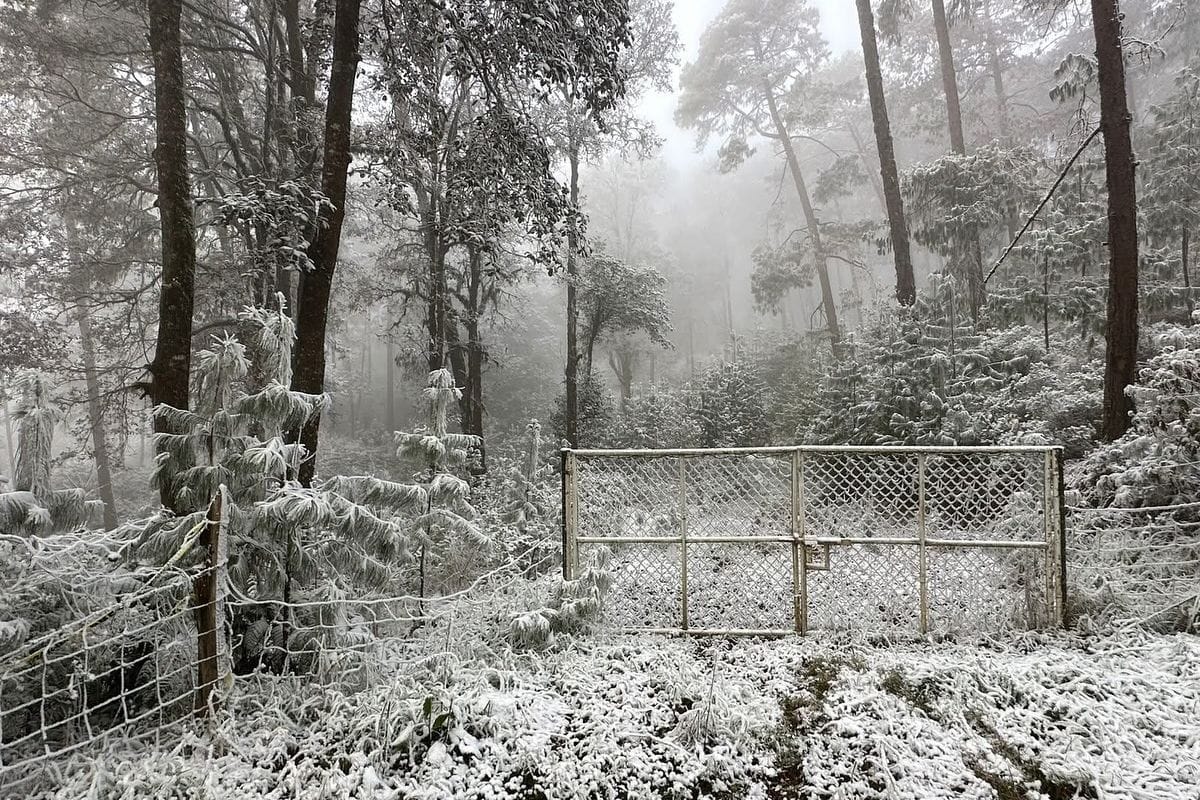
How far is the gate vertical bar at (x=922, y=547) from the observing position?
3957 mm

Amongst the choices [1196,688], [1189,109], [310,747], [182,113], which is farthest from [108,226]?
[1189,109]

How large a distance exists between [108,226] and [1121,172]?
1385cm

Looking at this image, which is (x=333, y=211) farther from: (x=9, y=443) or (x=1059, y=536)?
(x=9, y=443)

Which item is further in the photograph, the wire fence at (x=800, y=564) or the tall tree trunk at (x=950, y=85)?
the tall tree trunk at (x=950, y=85)

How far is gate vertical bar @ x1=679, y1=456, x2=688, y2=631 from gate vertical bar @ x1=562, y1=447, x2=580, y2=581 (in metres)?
0.81

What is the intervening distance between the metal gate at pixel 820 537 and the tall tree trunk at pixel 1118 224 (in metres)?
2.86

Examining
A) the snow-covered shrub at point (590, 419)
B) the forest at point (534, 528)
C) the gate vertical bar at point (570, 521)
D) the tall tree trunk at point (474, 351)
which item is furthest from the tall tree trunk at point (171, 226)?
the snow-covered shrub at point (590, 419)

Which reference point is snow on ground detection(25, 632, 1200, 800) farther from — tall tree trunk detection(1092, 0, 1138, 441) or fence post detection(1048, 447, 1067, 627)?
tall tree trunk detection(1092, 0, 1138, 441)

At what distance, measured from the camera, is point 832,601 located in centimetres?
427

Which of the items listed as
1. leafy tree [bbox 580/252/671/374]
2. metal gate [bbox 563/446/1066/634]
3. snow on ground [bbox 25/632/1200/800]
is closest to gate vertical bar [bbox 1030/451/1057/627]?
metal gate [bbox 563/446/1066/634]

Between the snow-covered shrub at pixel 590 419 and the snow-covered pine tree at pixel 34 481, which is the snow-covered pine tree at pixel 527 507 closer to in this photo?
the snow-covered pine tree at pixel 34 481

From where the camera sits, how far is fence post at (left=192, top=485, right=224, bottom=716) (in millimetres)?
2863

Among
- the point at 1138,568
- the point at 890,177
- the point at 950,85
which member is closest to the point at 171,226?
the point at 1138,568

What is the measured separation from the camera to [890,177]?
382 inches
